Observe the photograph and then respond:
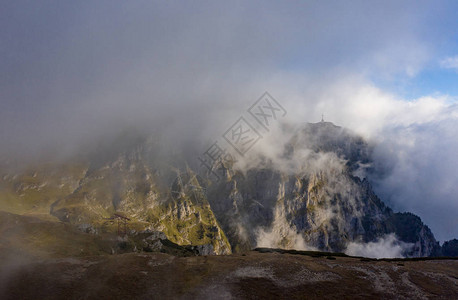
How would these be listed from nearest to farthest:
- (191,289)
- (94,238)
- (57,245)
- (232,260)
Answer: (191,289), (232,260), (57,245), (94,238)

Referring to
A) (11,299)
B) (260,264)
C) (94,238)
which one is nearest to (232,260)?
(260,264)

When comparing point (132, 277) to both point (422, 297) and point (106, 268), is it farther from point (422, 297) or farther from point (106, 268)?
point (422, 297)

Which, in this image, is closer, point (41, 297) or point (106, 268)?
point (41, 297)

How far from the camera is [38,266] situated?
58.8 m

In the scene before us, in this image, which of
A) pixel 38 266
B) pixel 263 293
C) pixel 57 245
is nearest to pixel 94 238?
pixel 57 245

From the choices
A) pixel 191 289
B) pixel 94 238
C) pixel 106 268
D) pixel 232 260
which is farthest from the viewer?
pixel 94 238

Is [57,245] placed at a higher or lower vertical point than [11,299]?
higher

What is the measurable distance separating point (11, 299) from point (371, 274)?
66.9 m

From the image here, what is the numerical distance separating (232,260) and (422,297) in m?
37.4

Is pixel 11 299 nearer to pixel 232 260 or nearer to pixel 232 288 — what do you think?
pixel 232 288

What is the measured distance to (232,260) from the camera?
65.4 m

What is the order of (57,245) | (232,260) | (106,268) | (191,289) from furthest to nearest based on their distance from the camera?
(57,245) < (232,260) < (106,268) < (191,289)

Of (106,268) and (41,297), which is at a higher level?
(106,268)

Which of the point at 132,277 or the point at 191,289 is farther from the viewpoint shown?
the point at 132,277
